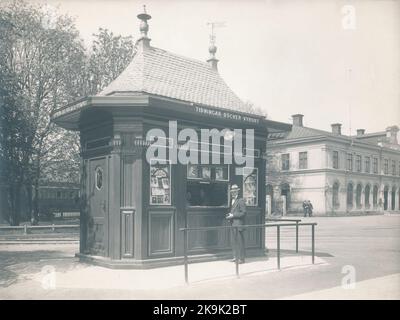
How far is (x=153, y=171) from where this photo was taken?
32.4ft

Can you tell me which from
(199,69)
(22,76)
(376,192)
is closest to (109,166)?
(199,69)

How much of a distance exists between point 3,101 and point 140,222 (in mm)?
3937

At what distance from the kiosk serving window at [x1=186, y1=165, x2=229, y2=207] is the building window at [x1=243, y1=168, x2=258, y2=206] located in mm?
648

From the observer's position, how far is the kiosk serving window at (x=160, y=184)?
985 centimetres

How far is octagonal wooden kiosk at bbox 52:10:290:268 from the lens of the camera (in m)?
9.51

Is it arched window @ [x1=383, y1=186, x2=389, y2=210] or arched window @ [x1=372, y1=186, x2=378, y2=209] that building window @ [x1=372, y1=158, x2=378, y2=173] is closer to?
arched window @ [x1=372, y1=186, x2=378, y2=209]

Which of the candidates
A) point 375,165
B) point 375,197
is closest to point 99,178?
point 375,165

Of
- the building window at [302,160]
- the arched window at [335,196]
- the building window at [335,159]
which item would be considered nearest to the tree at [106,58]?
the building window at [302,160]

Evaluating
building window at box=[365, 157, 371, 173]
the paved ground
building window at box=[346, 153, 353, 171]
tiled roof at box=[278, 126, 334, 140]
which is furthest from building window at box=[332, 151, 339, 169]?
the paved ground

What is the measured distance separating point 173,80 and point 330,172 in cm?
3698

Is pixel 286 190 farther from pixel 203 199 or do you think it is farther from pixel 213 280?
pixel 213 280

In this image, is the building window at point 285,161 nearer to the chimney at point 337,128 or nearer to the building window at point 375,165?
the chimney at point 337,128

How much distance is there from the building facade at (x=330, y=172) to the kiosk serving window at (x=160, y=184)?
34343 millimetres
